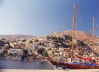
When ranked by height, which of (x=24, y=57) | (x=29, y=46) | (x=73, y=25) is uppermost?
(x=73, y=25)

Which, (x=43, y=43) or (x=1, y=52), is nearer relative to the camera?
(x=1, y=52)

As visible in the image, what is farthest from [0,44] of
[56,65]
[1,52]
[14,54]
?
[56,65]

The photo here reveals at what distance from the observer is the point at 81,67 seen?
2170 centimetres

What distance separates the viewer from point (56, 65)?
23.4m

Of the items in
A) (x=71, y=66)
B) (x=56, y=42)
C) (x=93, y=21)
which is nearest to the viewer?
(x=71, y=66)

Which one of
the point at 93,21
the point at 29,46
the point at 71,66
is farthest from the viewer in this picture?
the point at 29,46

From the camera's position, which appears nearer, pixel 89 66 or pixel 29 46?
pixel 89 66

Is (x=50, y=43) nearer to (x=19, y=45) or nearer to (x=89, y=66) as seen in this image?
(x=19, y=45)

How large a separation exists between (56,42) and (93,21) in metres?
33.8

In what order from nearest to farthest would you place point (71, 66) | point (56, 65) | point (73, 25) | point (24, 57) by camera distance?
point (71, 66)
point (56, 65)
point (73, 25)
point (24, 57)

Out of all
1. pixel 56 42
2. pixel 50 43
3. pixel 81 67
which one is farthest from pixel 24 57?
pixel 81 67

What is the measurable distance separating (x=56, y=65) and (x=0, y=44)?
41139 millimetres

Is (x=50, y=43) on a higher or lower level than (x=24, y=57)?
higher

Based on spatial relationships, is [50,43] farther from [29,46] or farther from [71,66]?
[71,66]
